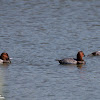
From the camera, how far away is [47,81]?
2353 centimetres

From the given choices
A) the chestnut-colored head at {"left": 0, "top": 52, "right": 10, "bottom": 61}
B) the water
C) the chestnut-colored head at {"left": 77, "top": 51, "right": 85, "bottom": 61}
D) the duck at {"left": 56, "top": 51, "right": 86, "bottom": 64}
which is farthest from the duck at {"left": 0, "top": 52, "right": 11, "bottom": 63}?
the chestnut-colored head at {"left": 77, "top": 51, "right": 85, "bottom": 61}

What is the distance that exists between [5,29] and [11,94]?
53.5ft

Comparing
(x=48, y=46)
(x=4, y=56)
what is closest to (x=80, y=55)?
(x=4, y=56)

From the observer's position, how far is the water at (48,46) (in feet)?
71.8

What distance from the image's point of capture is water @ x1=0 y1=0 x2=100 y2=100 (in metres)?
21.9

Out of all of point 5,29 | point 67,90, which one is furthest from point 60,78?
point 5,29

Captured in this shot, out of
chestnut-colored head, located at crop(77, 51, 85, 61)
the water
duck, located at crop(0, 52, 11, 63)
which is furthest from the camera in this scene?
chestnut-colored head, located at crop(77, 51, 85, 61)

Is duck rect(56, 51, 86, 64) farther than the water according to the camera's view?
Yes

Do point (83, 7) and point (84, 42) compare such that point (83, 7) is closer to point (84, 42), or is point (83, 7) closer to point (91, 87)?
point (84, 42)

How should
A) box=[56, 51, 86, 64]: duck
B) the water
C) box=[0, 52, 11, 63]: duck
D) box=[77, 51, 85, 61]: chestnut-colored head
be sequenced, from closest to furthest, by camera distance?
the water, box=[56, 51, 86, 64]: duck, box=[0, 52, 11, 63]: duck, box=[77, 51, 85, 61]: chestnut-colored head

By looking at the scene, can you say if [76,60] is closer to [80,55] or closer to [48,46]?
[80,55]

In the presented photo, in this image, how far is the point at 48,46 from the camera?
31.6 metres

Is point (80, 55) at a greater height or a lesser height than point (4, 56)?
lesser

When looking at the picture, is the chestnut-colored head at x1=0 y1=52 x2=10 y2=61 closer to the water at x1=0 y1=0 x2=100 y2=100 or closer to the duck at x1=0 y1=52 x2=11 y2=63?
the duck at x1=0 y1=52 x2=11 y2=63
